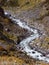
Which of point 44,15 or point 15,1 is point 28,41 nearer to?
point 44,15

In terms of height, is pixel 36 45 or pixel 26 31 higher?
pixel 26 31

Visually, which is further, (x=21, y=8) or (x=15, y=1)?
(x=15, y=1)

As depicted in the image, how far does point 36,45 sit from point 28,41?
4.14 metres

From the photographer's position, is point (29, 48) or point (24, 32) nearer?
point (29, 48)

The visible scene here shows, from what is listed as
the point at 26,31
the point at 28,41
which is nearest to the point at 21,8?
the point at 26,31

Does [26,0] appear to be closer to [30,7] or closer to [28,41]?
[30,7]

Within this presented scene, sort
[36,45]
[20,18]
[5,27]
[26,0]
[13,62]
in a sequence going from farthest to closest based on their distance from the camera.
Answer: [26,0], [20,18], [5,27], [36,45], [13,62]

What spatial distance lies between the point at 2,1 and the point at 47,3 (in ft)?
111

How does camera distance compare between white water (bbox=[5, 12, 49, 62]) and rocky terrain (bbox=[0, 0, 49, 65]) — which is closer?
rocky terrain (bbox=[0, 0, 49, 65])

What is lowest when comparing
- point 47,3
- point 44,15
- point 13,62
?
point 13,62

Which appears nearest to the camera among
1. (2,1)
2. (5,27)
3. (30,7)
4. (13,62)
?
(13,62)

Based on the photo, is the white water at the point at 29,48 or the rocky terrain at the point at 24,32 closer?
the rocky terrain at the point at 24,32

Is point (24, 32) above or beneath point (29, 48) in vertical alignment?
above

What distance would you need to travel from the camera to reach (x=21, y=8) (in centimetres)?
10850
